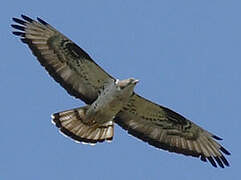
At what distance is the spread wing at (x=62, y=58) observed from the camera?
19578 mm

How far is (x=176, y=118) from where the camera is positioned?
2017 cm

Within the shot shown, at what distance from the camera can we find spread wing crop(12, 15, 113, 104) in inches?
771

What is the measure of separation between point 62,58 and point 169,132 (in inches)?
103

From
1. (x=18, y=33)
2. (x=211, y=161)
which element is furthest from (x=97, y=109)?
(x=211, y=161)

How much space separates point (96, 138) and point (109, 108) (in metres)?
0.93

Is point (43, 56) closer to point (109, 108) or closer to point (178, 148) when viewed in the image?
point (109, 108)

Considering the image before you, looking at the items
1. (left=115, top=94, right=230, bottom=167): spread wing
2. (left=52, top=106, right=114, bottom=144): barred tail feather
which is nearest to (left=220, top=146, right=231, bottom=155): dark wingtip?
(left=115, top=94, right=230, bottom=167): spread wing

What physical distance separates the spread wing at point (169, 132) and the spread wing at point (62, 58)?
90cm

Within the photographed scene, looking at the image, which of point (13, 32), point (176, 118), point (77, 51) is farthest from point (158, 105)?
point (13, 32)

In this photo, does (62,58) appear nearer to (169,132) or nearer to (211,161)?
(169,132)

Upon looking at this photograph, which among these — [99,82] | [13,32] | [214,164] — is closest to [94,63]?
[99,82]

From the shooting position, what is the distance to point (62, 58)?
19.7 metres

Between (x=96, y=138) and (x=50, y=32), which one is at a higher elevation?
(x=50, y=32)

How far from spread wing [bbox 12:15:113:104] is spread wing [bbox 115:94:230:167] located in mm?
900
